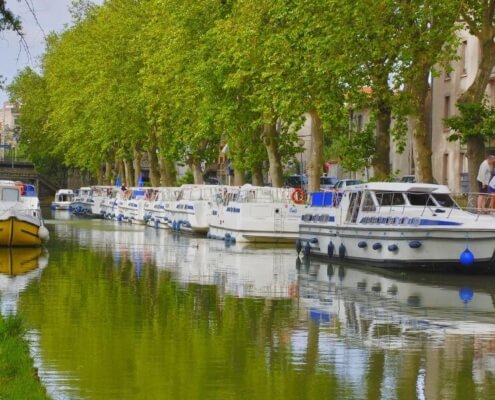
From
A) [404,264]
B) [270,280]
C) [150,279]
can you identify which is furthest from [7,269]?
[404,264]

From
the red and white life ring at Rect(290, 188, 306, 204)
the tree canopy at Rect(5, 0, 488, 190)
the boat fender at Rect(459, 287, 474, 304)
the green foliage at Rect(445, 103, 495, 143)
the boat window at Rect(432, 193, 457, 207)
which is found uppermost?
the tree canopy at Rect(5, 0, 488, 190)

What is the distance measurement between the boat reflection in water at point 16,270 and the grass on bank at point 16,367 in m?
3.41

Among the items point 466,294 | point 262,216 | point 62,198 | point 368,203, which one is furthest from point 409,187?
point 62,198

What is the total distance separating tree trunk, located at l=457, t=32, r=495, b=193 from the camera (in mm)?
38906

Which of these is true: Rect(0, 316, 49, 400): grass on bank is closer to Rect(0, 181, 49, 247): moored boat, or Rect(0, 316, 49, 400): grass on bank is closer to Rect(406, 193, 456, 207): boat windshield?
Rect(406, 193, 456, 207): boat windshield

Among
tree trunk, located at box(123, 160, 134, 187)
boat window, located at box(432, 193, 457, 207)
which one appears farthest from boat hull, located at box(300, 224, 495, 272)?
tree trunk, located at box(123, 160, 134, 187)

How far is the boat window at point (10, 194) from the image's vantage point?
1897 inches

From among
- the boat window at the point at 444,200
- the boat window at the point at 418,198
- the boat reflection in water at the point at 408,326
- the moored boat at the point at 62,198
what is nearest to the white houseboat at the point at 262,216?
the boat window at the point at 418,198

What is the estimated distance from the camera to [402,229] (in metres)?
32.3

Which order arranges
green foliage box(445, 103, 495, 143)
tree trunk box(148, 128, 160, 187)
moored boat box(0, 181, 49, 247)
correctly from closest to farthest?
1. green foliage box(445, 103, 495, 143)
2. moored boat box(0, 181, 49, 247)
3. tree trunk box(148, 128, 160, 187)

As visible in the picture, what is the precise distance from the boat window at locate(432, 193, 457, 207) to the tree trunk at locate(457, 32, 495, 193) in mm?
4989

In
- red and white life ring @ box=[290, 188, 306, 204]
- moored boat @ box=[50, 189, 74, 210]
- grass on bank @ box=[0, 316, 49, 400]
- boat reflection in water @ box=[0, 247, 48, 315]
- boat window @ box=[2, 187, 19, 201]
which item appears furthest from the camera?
moored boat @ box=[50, 189, 74, 210]

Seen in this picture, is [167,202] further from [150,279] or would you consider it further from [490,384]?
[490,384]

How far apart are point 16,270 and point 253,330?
1429cm
